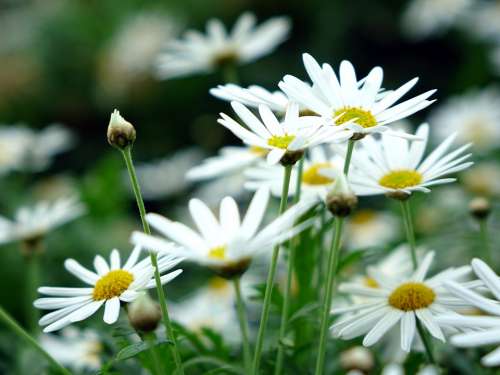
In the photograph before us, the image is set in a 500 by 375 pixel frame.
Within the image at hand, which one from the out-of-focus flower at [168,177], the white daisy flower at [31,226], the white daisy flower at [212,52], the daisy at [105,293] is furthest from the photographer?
the out-of-focus flower at [168,177]

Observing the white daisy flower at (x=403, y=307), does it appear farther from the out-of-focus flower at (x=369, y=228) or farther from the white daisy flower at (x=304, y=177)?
the out-of-focus flower at (x=369, y=228)

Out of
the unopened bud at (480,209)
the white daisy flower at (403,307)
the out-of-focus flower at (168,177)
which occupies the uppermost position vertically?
the out-of-focus flower at (168,177)

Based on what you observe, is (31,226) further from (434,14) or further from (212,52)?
(434,14)

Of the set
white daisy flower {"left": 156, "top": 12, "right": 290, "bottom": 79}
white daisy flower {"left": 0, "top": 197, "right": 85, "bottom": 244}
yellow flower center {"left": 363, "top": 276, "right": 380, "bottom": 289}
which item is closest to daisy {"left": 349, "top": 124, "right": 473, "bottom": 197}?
yellow flower center {"left": 363, "top": 276, "right": 380, "bottom": 289}

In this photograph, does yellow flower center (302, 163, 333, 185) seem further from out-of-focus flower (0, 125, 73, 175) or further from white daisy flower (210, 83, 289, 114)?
out-of-focus flower (0, 125, 73, 175)

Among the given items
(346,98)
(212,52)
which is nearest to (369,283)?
(346,98)

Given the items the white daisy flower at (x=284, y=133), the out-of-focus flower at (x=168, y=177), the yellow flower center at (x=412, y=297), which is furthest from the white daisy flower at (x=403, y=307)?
the out-of-focus flower at (x=168, y=177)
